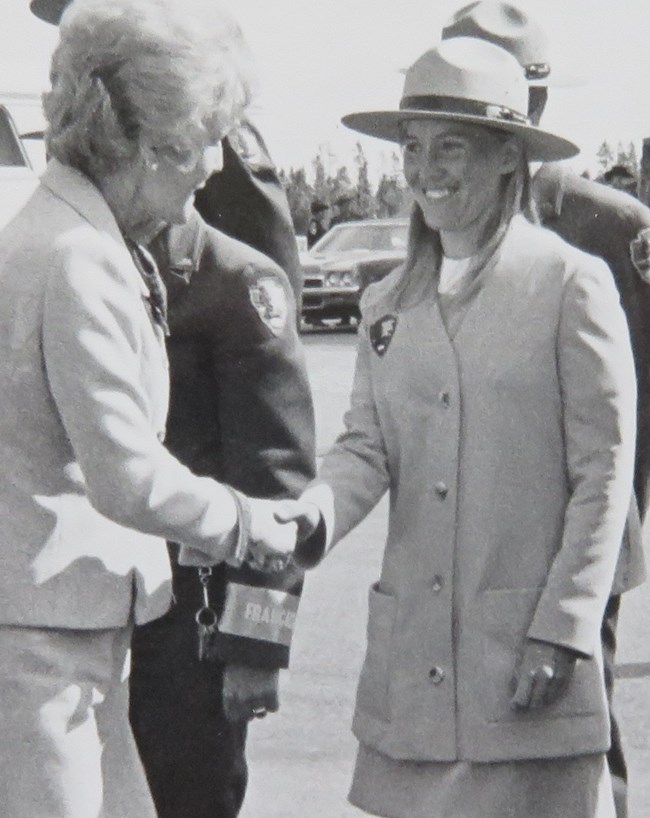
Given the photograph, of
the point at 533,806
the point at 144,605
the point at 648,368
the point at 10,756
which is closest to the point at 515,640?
the point at 533,806

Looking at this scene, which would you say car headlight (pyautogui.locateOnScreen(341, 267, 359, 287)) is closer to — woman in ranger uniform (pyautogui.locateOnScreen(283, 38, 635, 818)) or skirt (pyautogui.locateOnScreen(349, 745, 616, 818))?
woman in ranger uniform (pyautogui.locateOnScreen(283, 38, 635, 818))

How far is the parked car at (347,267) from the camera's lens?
25.4 metres

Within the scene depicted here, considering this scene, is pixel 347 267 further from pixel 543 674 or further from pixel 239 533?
pixel 239 533

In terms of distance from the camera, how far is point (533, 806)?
332 centimetres

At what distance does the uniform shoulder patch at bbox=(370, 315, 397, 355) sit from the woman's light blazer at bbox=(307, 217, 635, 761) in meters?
0.08

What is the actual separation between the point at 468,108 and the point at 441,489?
630 mm

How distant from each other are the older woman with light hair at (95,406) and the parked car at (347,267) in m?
22.1

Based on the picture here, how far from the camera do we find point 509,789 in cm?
331

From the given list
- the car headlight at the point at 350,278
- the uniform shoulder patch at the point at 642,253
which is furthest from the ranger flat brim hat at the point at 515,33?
the car headlight at the point at 350,278

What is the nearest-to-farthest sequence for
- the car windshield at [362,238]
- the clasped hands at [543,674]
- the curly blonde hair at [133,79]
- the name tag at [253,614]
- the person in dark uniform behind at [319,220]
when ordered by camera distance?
the curly blonde hair at [133,79]
the clasped hands at [543,674]
the name tag at [253,614]
the car windshield at [362,238]
the person in dark uniform behind at [319,220]

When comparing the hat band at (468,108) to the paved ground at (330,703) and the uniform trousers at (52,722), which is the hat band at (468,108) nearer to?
the uniform trousers at (52,722)

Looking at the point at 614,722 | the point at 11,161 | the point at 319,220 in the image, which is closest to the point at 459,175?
the point at 614,722

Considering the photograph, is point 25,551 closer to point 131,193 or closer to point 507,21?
point 131,193

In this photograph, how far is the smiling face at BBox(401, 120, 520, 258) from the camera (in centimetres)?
337
